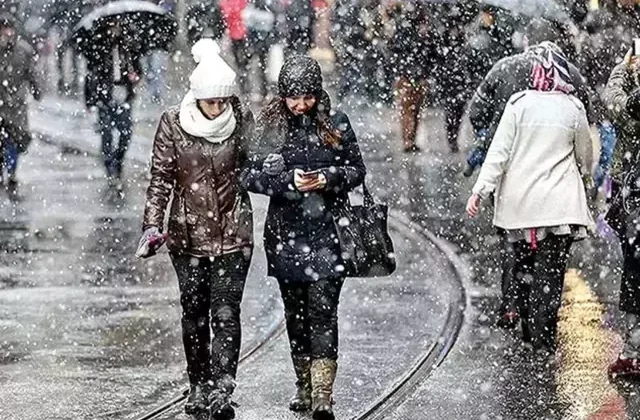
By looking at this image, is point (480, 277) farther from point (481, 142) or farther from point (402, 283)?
point (481, 142)

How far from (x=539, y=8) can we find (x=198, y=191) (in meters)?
8.50

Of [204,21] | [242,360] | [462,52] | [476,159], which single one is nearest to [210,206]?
[242,360]

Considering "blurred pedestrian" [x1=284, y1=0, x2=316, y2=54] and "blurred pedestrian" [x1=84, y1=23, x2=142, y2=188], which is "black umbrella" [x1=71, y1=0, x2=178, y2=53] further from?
"blurred pedestrian" [x1=284, y1=0, x2=316, y2=54]

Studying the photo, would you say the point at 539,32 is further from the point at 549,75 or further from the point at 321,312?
the point at 321,312

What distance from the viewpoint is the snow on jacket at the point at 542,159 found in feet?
29.7

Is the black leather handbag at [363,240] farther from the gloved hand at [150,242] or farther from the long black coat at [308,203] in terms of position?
the gloved hand at [150,242]

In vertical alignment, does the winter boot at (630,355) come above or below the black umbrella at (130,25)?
below

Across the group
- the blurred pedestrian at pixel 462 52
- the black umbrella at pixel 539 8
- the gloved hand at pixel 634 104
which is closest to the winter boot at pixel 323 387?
the gloved hand at pixel 634 104

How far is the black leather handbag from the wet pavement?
72 centimetres

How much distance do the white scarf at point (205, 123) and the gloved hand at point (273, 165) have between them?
0.26 m

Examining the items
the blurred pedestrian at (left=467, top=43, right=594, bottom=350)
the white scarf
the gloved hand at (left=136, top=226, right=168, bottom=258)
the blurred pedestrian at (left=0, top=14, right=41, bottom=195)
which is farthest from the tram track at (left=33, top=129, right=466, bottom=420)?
the blurred pedestrian at (left=0, top=14, right=41, bottom=195)

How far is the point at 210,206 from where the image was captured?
8.05 m

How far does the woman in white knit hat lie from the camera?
799 cm

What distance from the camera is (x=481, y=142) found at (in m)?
10.0
